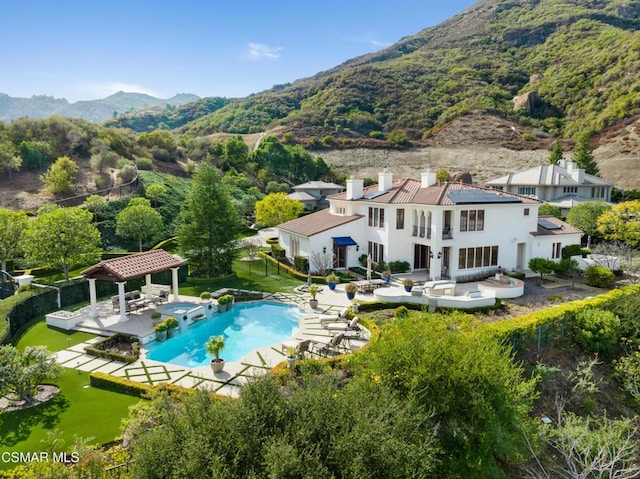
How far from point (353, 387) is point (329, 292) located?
16712 mm

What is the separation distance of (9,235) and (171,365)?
17.4 meters

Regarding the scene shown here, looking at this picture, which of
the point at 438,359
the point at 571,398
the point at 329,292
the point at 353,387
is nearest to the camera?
the point at 353,387

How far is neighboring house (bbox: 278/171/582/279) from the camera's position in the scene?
27.2 metres

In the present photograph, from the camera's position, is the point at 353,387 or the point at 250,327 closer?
the point at 353,387

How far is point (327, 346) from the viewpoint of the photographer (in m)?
16.9

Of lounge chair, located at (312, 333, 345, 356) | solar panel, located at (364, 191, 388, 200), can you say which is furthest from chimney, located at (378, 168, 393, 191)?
lounge chair, located at (312, 333, 345, 356)

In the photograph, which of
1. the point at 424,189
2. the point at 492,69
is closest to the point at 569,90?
the point at 492,69

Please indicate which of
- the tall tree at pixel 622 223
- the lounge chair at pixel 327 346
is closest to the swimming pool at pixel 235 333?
the lounge chair at pixel 327 346

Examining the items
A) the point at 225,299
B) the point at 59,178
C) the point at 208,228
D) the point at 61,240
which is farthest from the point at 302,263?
the point at 59,178

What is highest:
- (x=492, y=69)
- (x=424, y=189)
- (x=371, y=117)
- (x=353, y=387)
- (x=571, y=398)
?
(x=492, y=69)

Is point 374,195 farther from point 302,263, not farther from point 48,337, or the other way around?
→ point 48,337

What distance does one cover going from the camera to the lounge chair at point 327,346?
16766 mm

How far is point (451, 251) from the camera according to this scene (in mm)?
27312

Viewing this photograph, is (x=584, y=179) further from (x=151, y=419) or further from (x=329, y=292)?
(x=151, y=419)
